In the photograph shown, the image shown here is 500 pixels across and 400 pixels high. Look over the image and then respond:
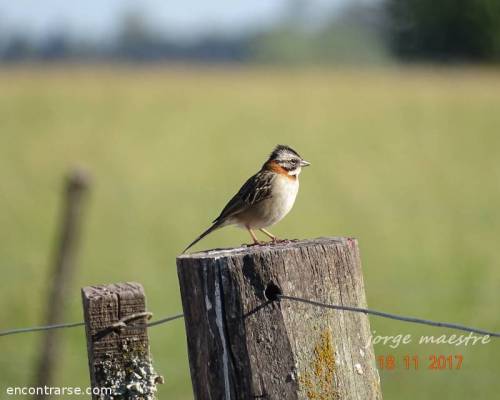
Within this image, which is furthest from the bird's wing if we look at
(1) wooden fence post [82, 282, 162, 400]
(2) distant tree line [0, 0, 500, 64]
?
(2) distant tree line [0, 0, 500, 64]

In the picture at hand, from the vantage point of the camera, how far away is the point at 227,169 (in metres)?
24.1

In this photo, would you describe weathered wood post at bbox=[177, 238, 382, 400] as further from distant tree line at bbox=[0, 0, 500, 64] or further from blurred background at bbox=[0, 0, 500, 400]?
distant tree line at bbox=[0, 0, 500, 64]

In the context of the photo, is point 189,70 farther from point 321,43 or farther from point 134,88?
point 321,43

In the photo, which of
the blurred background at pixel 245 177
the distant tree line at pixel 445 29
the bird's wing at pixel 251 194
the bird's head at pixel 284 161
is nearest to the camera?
the bird's wing at pixel 251 194

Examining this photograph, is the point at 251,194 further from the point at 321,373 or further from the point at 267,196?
the point at 321,373

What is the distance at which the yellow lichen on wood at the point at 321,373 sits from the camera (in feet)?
11.0

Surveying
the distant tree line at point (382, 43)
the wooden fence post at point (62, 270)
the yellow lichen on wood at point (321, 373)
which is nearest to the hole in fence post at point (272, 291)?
the yellow lichen on wood at point (321, 373)

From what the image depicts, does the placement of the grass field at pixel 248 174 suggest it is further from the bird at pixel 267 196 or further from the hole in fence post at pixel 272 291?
the hole in fence post at pixel 272 291

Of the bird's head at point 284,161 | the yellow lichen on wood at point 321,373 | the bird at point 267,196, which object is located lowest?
the yellow lichen on wood at point 321,373

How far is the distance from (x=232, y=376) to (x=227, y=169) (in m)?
20.8

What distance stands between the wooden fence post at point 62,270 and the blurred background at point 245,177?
6.01 ft

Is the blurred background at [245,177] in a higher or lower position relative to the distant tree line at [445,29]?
lower

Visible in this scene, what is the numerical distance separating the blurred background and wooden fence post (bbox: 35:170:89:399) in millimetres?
1831

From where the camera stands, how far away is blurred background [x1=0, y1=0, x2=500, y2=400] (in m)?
13.0
